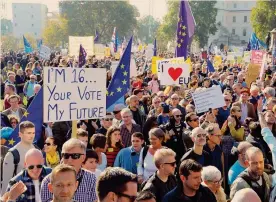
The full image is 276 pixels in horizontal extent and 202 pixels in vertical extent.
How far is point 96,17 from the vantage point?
8906 centimetres

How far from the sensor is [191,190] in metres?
4.66

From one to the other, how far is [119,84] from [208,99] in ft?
5.47

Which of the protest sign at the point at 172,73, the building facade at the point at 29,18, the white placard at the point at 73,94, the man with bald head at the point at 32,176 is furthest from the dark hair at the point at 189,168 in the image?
the building facade at the point at 29,18

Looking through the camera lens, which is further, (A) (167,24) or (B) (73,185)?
(A) (167,24)

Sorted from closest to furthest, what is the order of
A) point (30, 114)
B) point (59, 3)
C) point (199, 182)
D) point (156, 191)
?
point (199, 182) < point (156, 191) < point (30, 114) < point (59, 3)

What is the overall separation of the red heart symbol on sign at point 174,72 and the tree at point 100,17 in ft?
250

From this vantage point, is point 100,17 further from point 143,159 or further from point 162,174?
point 162,174

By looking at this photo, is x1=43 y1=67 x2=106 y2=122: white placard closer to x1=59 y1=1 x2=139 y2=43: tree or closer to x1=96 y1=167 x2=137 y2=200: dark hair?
x1=96 y1=167 x2=137 y2=200: dark hair

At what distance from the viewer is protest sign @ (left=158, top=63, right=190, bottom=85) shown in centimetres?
1220

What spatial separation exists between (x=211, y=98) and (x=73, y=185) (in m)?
5.73

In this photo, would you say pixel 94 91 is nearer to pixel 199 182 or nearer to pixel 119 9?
pixel 199 182

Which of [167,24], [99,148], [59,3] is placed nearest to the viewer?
[99,148]

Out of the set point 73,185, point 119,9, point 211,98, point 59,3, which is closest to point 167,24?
point 119,9

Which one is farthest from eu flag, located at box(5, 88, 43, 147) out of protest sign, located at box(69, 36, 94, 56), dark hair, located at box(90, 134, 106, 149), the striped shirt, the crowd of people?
protest sign, located at box(69, 36, 94, 56)
